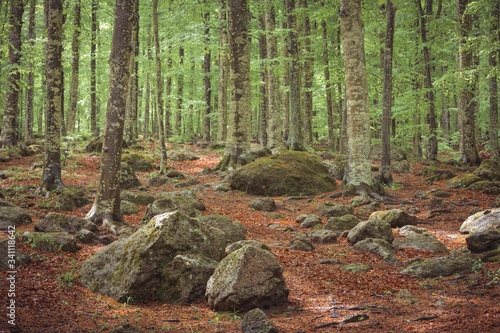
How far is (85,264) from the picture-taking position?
15.4 ft

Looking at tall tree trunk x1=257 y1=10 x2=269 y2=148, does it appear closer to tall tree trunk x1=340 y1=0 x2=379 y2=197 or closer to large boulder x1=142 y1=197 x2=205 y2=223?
tall tree trunk x1=340 y1=0 x2=379 y2=197

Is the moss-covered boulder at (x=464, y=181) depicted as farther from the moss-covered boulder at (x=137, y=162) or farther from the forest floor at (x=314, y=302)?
the moss-covered boulder at (x=137, y=162)

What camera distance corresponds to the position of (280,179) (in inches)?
456

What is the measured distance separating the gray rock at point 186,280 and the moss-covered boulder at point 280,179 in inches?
277

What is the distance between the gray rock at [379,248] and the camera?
588cm

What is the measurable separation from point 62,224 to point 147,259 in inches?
119

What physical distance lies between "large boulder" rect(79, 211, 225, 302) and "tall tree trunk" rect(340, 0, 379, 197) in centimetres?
694

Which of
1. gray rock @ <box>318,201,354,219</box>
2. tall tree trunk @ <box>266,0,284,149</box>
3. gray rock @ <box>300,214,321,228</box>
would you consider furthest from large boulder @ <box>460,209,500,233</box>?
tall tree trunk @ <box>266,0,284,149</box>

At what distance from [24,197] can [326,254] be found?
805 centimetres

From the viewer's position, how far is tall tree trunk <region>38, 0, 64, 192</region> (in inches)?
370

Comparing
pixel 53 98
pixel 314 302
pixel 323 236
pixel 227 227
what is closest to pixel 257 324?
pixel 314 302

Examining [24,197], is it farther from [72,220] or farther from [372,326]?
[372,326]

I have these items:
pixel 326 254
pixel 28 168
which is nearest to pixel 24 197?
pixel 28 168

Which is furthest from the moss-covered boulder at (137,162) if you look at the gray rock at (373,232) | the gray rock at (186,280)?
the gray rock at (186,280)
